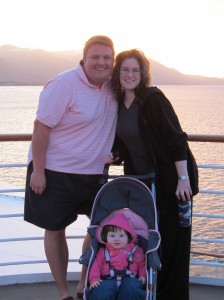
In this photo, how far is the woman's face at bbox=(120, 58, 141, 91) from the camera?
9.50ft

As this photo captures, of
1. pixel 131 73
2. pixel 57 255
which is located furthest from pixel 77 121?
pixel 57 255

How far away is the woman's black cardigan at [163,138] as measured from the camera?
287 centimetres

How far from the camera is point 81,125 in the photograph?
302cm

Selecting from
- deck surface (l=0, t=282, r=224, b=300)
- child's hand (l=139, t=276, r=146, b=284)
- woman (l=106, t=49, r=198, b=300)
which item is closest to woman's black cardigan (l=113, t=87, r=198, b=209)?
woman (l=106, t=49, r=198, b=300)

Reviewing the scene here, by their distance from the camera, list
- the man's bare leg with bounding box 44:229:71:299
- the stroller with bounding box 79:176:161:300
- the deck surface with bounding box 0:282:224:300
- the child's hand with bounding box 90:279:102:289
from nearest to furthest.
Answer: the child's hand with bounding box 90:279:102:289
the stroller with bounding box 79:176:161:300
the man's bare leg with bounding box 44:229:71:299
the deck surface with bounding box 0:282:224:300

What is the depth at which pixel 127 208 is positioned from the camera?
9.61ft

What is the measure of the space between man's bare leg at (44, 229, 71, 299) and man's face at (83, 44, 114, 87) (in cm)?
97

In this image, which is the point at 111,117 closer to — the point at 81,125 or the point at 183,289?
the point at 81,125

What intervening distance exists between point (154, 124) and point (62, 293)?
4.01ft

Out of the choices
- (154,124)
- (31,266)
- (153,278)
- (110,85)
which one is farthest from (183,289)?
(31,266)

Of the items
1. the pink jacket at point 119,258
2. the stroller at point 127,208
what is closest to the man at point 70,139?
the stroller at point 127,208

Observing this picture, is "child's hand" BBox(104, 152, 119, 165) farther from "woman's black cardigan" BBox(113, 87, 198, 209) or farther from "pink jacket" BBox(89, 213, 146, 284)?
"pink jacket" BBox(89, 213, 146, 284)

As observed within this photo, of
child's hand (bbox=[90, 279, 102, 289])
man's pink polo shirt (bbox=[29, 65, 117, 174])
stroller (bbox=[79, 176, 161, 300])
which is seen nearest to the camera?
child's hand (bbox=[90, 279, 102, 289])

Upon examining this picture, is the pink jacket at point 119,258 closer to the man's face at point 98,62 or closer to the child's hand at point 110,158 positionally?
the child's hand at point 110,158
